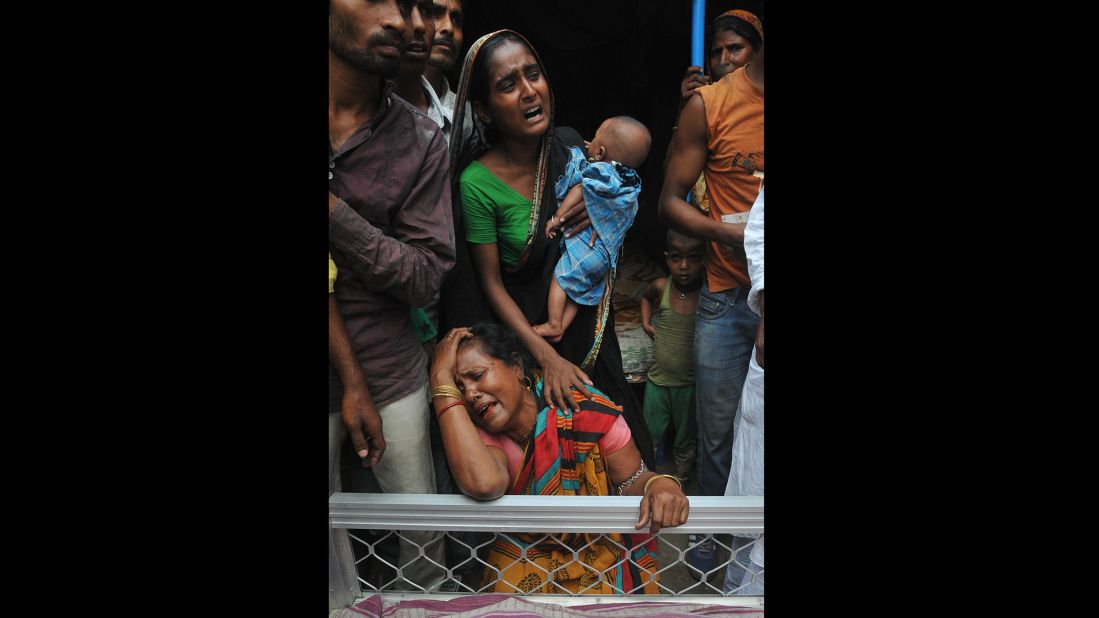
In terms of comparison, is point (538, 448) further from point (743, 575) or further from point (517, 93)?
point (517, 93)

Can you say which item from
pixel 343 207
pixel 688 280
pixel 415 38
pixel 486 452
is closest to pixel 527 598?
pixel 486 452

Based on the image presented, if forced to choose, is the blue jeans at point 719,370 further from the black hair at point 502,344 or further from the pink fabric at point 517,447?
the black hair at point 502,344

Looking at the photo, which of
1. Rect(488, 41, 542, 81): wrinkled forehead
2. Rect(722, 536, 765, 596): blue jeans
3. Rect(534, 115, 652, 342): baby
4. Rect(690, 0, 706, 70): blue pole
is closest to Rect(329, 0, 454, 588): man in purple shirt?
Rect(488, 41, 542, 81): wrinkled forehead

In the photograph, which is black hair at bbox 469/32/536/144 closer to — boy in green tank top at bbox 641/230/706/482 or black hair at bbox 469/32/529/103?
black hair at bbox 469/32/529/103

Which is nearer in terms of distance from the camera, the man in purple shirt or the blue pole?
the man in purple shirt

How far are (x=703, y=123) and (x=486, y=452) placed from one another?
40.4 inches

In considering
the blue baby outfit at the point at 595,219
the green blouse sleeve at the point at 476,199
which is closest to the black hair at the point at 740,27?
the blue baby outfit at the point at 595,219

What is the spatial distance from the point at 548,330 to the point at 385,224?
0.52 metres

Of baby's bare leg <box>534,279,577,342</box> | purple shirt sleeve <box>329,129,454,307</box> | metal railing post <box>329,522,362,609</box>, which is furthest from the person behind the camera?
baby's bare leg <box>534,279,577,342</box>

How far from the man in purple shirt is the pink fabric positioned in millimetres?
196

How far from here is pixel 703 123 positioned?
7.43 ft

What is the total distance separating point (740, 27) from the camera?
227cm

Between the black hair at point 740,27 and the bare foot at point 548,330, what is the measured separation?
91 centimetres

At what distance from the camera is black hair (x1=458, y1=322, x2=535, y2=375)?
7.47 ft
